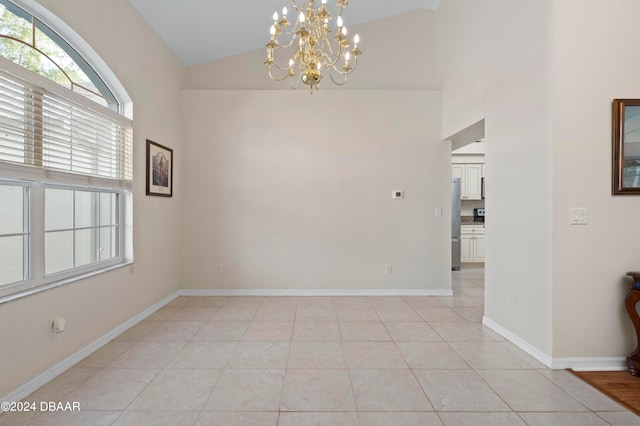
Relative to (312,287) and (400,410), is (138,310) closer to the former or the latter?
(312,287)

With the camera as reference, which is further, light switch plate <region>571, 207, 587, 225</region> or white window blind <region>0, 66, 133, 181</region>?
light switch plate <region>571, 207, 587, 225</region>

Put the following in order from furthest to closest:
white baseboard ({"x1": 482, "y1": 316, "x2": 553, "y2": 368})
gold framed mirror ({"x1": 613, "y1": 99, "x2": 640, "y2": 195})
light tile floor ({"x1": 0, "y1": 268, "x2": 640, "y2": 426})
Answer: white baseboard ({"x1": 482, "y1": 316, "x2": 553, "y2": 368}) < gold framed mirror ({"x1": 613, "y1": 99, "x2": 640, "y2": 195}) < light tile floor ({"x1": 0, "y1": 268, "x2": 640, "y2": 426})

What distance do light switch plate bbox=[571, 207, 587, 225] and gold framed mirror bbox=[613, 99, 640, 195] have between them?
0.28 m

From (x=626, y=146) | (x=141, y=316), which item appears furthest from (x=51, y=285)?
(x=626, y=146)

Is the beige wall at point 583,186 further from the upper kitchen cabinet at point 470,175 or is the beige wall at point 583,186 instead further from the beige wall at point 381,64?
the upper kitchen cabinet at point 470,175

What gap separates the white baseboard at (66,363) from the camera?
2088 millimetres

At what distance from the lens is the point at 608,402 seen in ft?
6.82

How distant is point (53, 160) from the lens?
2443 mm

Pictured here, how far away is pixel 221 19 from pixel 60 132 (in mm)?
2360

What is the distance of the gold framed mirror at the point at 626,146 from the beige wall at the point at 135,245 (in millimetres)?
4355

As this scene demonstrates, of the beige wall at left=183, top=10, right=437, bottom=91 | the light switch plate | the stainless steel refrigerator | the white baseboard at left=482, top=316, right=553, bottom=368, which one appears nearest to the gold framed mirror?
the light switch plate

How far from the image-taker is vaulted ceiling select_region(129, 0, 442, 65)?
355 centimetres

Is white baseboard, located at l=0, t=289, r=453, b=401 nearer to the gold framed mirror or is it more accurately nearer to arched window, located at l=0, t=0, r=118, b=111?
arched window, located at l=0, t=0, r=118, b=111

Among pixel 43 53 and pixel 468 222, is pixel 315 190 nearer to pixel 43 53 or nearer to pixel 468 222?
pixel 43 53
